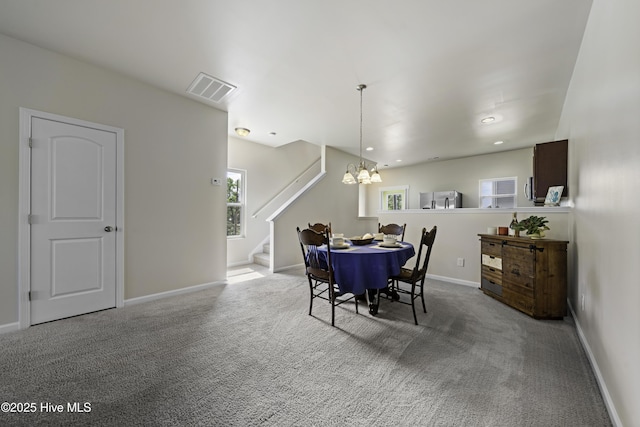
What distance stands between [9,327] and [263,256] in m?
3.51

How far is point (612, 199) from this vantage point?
1.37 meters

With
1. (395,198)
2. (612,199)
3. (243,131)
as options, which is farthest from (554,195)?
(395,198)

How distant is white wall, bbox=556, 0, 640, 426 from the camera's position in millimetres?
1104

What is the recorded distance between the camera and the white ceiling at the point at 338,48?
1.86 meters

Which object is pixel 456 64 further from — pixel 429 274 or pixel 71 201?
pixel 71 201

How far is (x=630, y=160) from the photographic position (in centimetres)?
115

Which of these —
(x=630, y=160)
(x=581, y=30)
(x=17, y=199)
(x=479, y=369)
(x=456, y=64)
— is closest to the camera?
(x=630, y=160)

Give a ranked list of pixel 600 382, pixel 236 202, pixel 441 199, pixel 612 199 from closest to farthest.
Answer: pixel 612 199, pixel 600 382, pixel 236 202, pixel 441 199

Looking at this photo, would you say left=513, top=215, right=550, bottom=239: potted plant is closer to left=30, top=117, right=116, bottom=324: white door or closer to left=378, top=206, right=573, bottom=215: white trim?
left=378, top=206, right=573, bottom=215: white trim

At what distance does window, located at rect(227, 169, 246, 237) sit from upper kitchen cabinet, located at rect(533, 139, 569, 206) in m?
5.12

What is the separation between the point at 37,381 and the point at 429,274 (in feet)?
15.2

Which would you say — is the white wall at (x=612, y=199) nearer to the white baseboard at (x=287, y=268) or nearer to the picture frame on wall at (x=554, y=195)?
the picture frame on wall at (x=554, y=195)

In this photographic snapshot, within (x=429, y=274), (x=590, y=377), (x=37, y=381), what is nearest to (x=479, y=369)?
(x=590, y=377)

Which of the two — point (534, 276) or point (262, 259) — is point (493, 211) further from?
point (262, 259)
